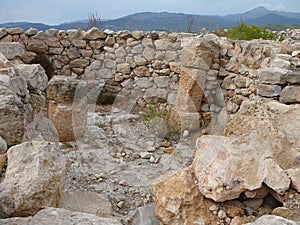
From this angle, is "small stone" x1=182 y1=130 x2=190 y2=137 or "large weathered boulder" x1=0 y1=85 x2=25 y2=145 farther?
"small stone" x1=182 y1=130 x2=190 y2=137

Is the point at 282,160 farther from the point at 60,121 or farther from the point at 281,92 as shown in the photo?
the point at 60,121

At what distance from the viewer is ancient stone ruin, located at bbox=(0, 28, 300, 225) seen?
2.24 m

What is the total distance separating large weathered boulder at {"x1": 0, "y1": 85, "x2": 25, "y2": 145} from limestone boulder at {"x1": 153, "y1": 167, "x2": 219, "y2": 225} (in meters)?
1.19

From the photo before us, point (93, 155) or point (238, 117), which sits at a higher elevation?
point (238, 117)

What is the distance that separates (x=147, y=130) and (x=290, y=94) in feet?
8.51

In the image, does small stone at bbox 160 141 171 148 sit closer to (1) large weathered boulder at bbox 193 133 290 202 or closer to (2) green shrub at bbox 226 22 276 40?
(1) large weathered boulder at bbox 193 133 290 202

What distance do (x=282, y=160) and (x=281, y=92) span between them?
3.70 feet

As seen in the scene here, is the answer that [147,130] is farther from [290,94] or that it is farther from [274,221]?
[274,221]

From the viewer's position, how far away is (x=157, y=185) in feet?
8.97

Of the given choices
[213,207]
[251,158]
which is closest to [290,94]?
[251,158]

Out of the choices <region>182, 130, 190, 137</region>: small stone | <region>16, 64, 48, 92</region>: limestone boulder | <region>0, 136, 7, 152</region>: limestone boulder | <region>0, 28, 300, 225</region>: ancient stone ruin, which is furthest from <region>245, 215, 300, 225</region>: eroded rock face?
<region>182, 130, 190, 137</region>: small stone

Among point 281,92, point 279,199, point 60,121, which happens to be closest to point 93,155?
point 60,121

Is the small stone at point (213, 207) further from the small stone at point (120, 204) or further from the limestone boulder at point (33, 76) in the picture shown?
the limestone boulder at point (33, 76)

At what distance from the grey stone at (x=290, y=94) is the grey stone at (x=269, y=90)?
6cm
